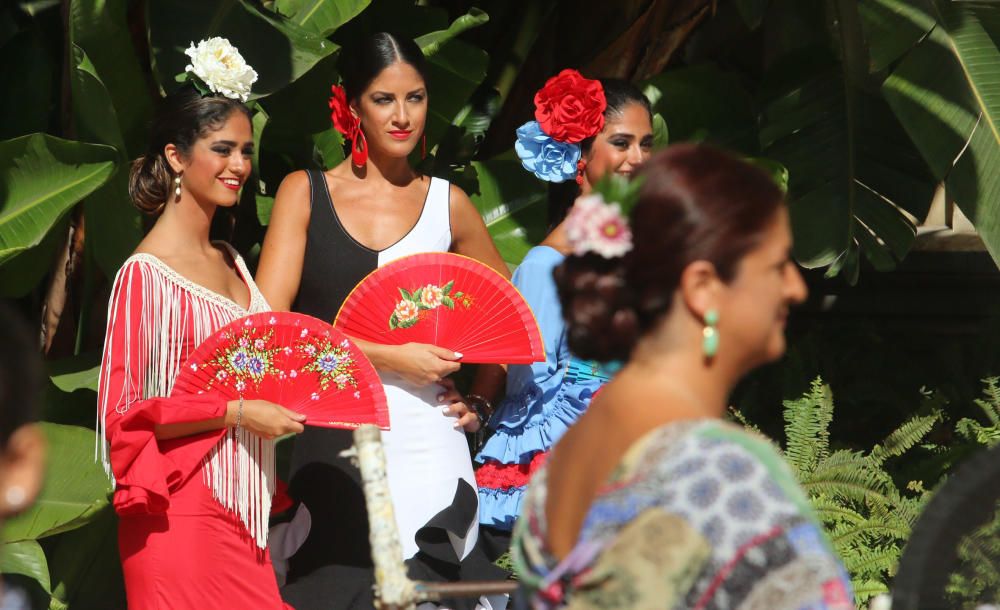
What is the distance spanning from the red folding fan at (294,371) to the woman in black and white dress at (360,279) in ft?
0.71

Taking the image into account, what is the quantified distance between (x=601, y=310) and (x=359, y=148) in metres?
2.20

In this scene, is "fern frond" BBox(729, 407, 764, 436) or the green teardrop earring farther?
"fern frond" BBox(729, 407, 764, 436)

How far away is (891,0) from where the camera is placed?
4.87m

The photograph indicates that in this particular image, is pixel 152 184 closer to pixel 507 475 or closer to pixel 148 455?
pixel 148 455

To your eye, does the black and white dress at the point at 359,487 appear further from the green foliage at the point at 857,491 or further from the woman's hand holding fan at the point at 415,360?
the green foliage at the point at 857,491

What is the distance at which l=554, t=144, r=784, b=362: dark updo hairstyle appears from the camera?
5.89 ft

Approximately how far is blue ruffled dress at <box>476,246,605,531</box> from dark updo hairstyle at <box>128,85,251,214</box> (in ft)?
3.21

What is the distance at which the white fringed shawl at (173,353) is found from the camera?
3391 millimetres

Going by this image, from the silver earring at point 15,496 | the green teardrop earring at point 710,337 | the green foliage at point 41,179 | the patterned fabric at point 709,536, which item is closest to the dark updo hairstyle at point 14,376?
the silver earring at point 15,496

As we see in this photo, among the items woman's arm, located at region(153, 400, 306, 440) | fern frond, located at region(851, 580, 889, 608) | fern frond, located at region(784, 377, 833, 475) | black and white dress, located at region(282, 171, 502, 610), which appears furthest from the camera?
fern frond, located at region(784, 377, 833, 475)

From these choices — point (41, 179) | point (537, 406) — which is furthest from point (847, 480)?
point (41, 179)

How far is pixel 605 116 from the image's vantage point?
411cm

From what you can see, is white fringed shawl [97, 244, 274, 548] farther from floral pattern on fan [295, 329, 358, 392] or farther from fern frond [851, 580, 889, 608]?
fern frond [851, 580, 889, 608]

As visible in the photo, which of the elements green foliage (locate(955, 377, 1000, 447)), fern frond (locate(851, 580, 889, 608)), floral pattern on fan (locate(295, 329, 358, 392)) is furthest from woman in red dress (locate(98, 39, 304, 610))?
green foliage (locate(955, 377, 1000, 447))
